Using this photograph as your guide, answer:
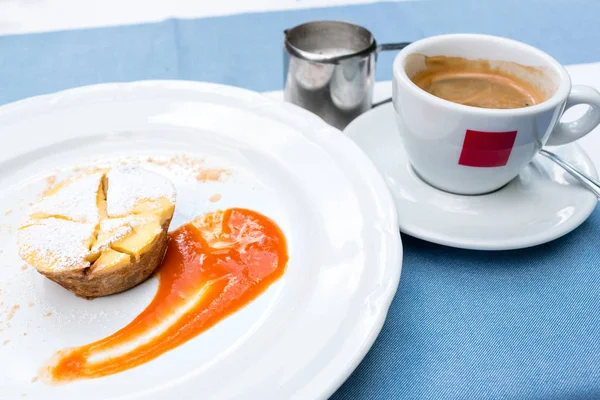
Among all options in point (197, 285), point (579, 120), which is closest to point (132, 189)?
point (197, 285)

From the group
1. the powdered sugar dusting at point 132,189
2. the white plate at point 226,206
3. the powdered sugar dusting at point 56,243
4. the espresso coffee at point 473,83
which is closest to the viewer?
the white plate at point 226,206

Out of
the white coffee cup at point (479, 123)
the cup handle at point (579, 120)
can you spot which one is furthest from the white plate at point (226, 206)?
the cup handle at point (579, 120)

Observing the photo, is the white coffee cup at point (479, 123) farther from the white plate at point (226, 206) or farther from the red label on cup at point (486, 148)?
the white plate at point (226, 206)

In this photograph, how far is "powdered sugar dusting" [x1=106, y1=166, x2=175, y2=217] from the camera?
0.93 meters

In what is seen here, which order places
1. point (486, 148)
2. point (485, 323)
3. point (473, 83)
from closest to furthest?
1. point (485, 323)
2. point (486, 148)
3. point (473, 83)

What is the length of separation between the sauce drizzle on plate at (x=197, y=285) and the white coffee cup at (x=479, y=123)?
1.10ft

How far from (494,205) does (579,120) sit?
229 mm

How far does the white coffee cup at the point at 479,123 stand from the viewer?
2.90 ft

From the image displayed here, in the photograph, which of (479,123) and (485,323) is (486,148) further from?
(485,323)

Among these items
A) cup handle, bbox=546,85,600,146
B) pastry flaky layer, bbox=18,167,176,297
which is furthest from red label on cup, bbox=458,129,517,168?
pastry flaky layer, bbox=18,167,176,297

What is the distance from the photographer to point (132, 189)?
953 mm

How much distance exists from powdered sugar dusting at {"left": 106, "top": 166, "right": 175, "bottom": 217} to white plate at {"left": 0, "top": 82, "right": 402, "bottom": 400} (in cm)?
7

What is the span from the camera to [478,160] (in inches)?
37.2

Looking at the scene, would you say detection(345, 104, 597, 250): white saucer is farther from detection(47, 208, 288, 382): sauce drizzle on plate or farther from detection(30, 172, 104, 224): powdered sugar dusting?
detection(30, 172, 104, 224): powdered sugar dusting
